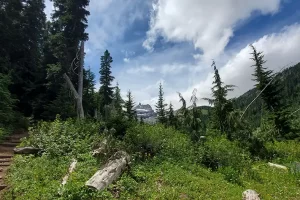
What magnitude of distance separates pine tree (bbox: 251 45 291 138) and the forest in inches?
4.0

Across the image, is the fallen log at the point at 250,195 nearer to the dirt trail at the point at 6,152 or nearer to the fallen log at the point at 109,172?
the fallen log at the point at 109,172

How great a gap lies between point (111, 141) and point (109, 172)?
3.54 m

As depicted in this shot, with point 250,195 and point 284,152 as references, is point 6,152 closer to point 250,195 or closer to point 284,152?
point 250,195

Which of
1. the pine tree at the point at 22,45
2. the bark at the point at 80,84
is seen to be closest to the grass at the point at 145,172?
the bark at the point at 80,84

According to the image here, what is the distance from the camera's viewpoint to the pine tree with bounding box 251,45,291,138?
26281 millimetres

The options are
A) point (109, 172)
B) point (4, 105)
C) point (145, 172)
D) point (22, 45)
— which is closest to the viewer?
point (109, 172)

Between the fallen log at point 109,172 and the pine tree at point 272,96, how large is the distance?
20323 millimetres

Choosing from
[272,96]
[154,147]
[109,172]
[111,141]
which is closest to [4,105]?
[111,141]

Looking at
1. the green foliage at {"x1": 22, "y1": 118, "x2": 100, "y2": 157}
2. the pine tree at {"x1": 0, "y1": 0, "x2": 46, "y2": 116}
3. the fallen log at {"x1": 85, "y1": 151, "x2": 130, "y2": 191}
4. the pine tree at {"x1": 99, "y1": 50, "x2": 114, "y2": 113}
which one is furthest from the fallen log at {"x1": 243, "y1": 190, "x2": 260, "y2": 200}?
the pine tree at {"x1": 99, "y1": 50, "x2": 114, "y2": 113}

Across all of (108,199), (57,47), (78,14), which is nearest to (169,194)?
(108,199)

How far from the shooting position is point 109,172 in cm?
881

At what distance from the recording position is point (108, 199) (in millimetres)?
7613

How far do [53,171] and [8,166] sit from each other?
8.83ft

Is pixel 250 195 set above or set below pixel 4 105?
below
